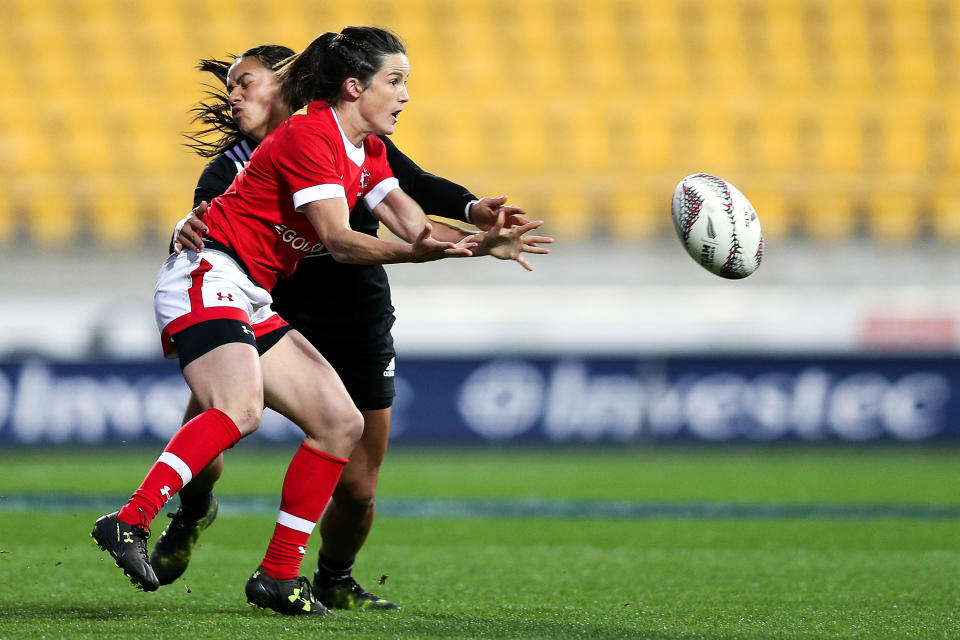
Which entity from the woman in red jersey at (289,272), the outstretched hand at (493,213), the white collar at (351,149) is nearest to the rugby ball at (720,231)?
the outstretched hand at (493,213)

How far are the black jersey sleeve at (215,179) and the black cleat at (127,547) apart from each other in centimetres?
137

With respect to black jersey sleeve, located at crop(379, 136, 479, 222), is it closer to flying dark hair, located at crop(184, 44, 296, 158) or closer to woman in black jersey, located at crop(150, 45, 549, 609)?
woman in black jersey, located at crop(150, 45, 549, 609)

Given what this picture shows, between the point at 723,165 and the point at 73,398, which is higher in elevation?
the point at 723,165

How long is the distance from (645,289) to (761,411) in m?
1.69

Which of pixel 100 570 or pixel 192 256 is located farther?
pixel 100 570

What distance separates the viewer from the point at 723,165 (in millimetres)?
13945

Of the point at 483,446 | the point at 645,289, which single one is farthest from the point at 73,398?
the point at 645,289

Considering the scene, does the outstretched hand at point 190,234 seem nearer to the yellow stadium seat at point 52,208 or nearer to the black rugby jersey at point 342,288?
the black rugby jersey at point 342,288

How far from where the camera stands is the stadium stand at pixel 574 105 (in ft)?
44.1

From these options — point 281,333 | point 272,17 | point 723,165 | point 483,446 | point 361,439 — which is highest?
point 272,17

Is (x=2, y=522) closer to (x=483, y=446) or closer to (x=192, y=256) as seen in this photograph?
(x=192, y=256)

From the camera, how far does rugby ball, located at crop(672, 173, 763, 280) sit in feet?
14.8

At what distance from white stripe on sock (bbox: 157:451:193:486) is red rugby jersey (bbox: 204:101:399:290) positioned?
70cm

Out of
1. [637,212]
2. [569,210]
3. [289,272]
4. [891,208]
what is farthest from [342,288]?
[891,208]
